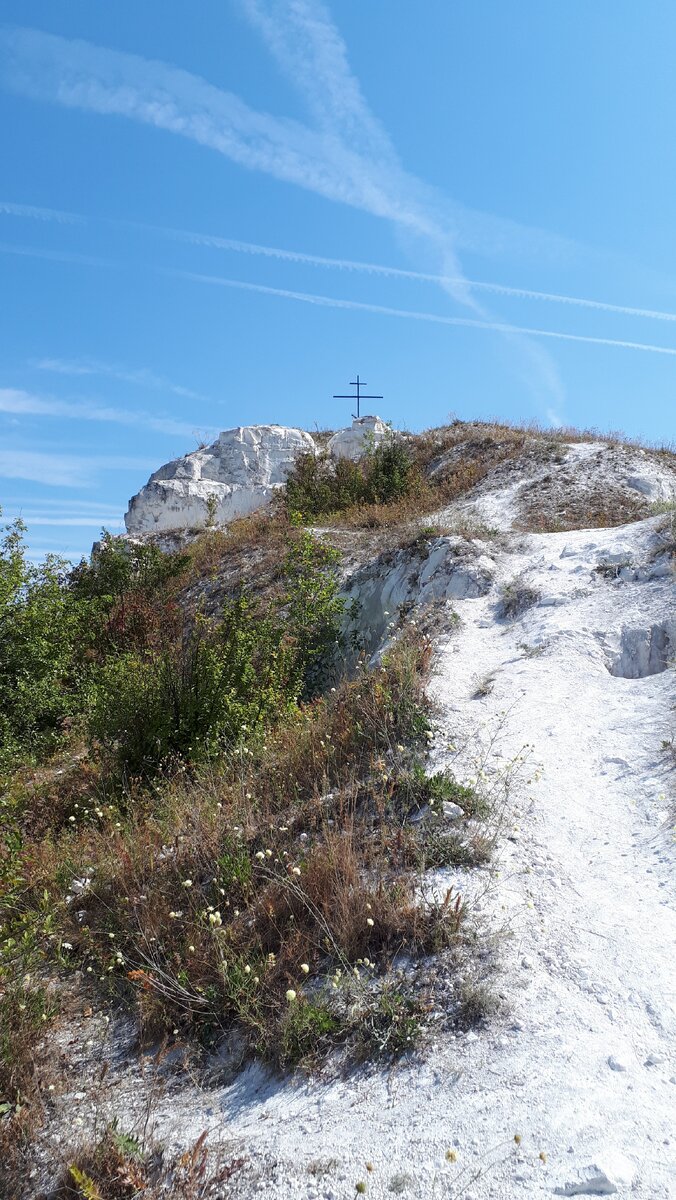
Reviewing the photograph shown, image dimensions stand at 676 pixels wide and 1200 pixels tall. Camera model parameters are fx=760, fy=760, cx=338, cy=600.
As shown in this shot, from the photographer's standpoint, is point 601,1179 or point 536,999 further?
point 536,999

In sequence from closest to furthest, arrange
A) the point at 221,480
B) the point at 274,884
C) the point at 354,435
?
the point at 274,884 < the point at 354,435 < the point at 221,480

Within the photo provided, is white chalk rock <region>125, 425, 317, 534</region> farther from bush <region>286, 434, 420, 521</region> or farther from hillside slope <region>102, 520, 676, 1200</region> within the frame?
hillside slope <region>102, 520, 676, 1200</region>

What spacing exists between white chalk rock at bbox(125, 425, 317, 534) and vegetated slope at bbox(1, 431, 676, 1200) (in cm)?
1750

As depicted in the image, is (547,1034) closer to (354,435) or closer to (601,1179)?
(601,1179)

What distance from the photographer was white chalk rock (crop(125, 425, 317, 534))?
25859 mm

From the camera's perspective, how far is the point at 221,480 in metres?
28.8

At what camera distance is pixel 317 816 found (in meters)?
5.50

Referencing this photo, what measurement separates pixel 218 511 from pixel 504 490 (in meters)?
12.1

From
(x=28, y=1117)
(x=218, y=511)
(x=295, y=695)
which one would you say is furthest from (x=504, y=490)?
(x=28, y=1117)

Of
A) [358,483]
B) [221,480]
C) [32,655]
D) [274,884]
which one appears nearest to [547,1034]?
[274,884]

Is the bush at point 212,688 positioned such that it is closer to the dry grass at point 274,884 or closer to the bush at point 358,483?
the dry grass at point 274,884

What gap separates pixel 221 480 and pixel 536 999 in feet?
86.5

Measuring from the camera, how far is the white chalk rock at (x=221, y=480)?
25859mm

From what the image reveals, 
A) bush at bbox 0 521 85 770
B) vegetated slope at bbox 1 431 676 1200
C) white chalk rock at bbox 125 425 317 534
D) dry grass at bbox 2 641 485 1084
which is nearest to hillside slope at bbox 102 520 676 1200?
vegetated slope at bbox 1 431 676 1200
